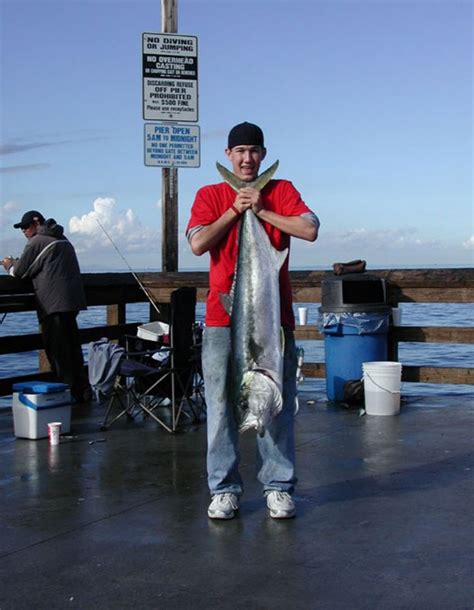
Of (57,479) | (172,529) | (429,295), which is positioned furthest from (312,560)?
(429,295)

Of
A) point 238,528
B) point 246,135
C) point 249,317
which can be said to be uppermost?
point 246,135

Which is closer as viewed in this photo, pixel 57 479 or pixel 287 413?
pixel 287 413

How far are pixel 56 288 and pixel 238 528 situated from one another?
4.38m

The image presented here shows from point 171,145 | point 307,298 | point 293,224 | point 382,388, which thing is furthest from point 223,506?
point 171,145

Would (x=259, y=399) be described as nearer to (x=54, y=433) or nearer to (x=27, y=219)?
(x=54, y=433)

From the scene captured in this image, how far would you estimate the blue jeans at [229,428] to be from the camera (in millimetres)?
4508

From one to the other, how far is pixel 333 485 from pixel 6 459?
87.9 inches

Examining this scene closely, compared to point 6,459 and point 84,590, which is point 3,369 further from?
point 84,590

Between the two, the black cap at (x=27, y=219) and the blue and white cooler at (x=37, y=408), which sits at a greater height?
the black cap at (x=27, y=219)

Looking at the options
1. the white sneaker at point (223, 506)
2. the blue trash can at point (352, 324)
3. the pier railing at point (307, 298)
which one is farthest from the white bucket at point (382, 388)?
the white sneaker at point (223, 506)

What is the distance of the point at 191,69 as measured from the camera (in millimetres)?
9391

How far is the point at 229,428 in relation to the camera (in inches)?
180

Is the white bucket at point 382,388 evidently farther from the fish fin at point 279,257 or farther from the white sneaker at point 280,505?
the fish fin at point 279,257

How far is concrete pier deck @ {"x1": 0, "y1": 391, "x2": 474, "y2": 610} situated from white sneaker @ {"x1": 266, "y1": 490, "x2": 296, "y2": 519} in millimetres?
65
